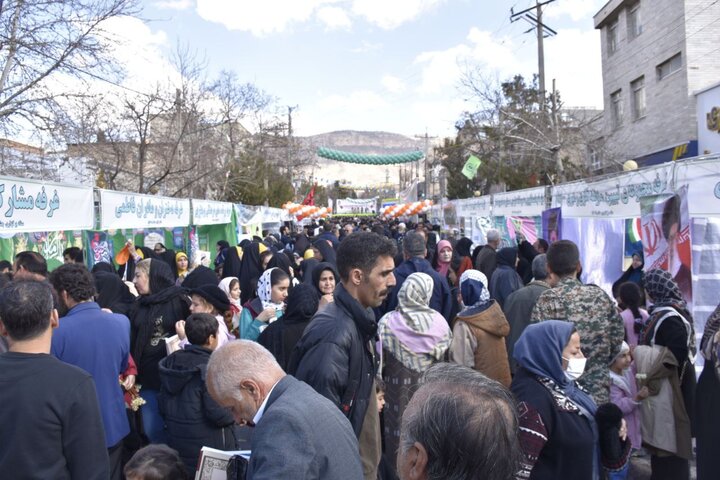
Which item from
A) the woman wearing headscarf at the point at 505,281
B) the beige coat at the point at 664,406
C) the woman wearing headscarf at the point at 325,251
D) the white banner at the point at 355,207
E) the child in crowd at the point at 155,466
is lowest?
the beige coat at the point at 664,406

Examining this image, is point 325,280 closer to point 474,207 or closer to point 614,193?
point 614,193

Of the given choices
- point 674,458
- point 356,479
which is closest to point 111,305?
point 356,479

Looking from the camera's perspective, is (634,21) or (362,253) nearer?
(362,253)

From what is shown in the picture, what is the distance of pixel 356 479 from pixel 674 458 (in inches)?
138

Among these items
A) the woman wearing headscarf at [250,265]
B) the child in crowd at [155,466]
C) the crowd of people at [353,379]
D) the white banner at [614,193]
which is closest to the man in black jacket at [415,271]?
the crowd of people at [353,379]

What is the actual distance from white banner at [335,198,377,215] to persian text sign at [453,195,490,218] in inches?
1091

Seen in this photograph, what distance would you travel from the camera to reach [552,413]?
2.76 meters

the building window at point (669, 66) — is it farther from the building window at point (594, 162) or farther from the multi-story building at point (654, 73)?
the building window at point (594, 162)

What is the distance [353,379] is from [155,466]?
93 cm

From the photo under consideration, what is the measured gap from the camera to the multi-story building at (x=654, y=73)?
18.2 metres

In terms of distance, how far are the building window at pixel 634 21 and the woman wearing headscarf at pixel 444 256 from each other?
58.3 feet

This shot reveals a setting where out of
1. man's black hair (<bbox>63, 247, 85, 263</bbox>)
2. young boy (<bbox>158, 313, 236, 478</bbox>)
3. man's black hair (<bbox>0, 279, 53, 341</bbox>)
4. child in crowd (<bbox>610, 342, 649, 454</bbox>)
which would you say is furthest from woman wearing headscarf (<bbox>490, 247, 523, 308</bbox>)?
man's black hair (<bbox>63, 247, 85, 263</bbox>)

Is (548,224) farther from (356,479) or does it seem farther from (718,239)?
→ (356,479)

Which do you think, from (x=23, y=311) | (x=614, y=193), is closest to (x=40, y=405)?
(x=23, y=311)
